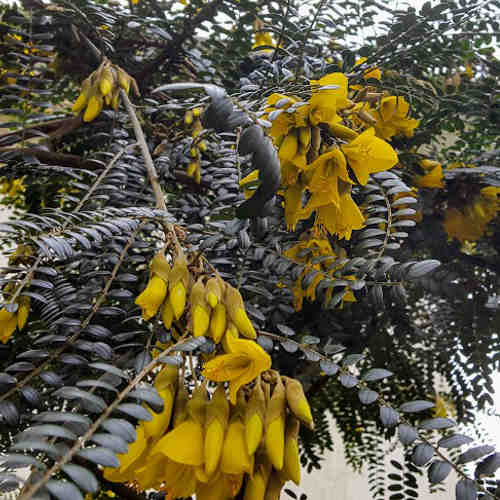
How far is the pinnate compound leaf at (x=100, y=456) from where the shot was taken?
0.23 m

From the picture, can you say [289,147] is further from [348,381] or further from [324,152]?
[348,381]

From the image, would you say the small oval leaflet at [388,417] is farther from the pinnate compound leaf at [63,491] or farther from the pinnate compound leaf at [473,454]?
the pinnate compound leaf at [63,491]

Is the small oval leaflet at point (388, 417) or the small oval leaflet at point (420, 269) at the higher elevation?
the small oval leaflet at point (420, 269)

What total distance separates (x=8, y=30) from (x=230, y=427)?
69cm

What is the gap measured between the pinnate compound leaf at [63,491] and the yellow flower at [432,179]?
0.62 m

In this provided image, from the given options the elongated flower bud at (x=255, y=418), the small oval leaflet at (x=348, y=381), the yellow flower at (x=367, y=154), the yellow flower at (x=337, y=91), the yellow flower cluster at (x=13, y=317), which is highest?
the yellow flower at (x=337, y=91)

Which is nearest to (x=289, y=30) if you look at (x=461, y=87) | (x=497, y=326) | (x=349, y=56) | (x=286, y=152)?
(x=349, y=56)

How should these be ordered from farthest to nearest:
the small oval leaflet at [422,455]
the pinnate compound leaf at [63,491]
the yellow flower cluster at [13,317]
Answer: the yellow flower cluster at [13,317]
the small oval leaflet at [422,455]
the pinnate compound leaf at [63,491]

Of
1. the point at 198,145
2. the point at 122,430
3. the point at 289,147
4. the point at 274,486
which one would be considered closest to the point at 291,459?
the point at 274,486

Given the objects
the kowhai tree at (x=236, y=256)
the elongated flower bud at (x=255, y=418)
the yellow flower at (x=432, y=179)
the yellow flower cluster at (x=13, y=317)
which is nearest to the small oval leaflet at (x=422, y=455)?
the kowhai tree at (x=236, y=256)

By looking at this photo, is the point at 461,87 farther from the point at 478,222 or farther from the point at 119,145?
the point at 119,145

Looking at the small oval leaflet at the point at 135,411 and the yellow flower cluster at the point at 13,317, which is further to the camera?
the yellow flower cluster at the point at 13,317

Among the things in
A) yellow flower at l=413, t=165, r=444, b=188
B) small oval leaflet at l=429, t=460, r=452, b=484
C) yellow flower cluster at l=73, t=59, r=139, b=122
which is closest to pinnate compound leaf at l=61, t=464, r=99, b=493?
small oval leaflet at l=429, t=460, r=452, b=484

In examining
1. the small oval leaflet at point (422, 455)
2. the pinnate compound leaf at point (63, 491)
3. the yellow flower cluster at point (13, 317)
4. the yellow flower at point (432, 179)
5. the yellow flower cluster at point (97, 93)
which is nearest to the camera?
the pinnate compound leaf at point (63, 491)
